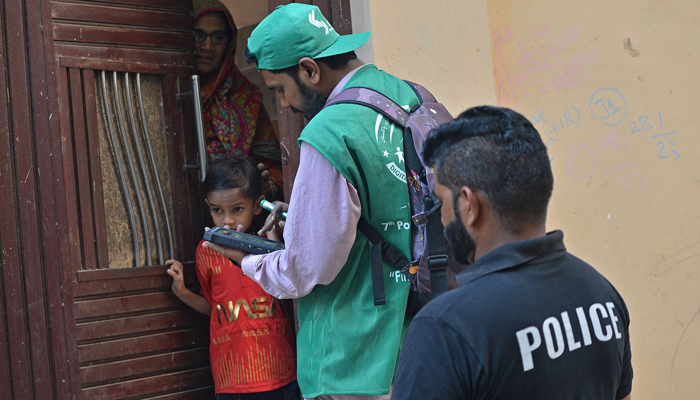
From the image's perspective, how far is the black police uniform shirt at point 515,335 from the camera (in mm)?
989

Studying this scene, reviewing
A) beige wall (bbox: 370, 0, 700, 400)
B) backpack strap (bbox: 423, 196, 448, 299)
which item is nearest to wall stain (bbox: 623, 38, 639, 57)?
beige wall (bbox: 370, 0, 700, 400)

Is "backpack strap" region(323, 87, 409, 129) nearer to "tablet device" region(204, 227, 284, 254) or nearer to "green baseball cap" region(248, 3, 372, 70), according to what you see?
"green baseball cap" region(248, 3, 372, 70)

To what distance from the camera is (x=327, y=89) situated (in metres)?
1.95

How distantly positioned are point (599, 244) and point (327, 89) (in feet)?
5.51

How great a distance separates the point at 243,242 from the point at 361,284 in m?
0.38

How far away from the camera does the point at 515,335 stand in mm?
1001

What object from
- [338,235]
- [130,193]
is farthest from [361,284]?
[130,193]

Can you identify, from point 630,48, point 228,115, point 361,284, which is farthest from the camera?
point 228,115

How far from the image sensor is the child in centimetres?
266

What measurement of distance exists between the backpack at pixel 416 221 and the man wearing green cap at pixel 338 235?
0.08 feet

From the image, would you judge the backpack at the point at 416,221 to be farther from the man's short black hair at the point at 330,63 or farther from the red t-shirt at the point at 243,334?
the red t-shirt at the point at 243,334

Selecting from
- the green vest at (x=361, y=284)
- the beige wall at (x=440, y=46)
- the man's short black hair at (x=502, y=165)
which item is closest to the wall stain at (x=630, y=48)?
the beige wall at (x=440, y=46)

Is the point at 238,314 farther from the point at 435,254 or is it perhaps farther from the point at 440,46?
the point at 440,46

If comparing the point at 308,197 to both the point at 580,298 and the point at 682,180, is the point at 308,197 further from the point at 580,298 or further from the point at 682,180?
the point at 682,180
